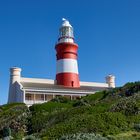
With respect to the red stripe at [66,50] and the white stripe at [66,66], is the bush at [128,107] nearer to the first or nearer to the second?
the white stripe at [66,66]

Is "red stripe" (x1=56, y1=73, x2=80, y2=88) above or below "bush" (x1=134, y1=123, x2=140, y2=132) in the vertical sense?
above

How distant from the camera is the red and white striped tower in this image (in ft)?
177

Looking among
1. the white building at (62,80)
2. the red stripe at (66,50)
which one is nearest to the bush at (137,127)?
the white building at (62,80)

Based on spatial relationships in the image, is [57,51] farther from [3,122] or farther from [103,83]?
[3,122]

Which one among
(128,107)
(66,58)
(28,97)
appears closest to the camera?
(128,107)

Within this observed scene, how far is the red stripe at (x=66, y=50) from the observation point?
5484 centimetres

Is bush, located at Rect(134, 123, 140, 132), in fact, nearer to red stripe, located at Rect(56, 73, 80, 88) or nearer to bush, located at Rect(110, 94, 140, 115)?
bush, located at Rect(110, 94, 140, 115)

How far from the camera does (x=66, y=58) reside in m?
54.8

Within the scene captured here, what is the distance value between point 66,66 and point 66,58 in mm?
1270

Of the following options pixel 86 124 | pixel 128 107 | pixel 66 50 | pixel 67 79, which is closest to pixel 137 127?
pixel 86 124

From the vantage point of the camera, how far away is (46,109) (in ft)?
91.2

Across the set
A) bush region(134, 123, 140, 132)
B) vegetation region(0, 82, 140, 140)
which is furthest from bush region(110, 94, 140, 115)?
bush region(134, 123, 140, 132)

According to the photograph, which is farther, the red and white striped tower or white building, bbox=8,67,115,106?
the red and white striped tower

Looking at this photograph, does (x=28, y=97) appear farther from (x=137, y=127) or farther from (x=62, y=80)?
(x=137, y=127)
